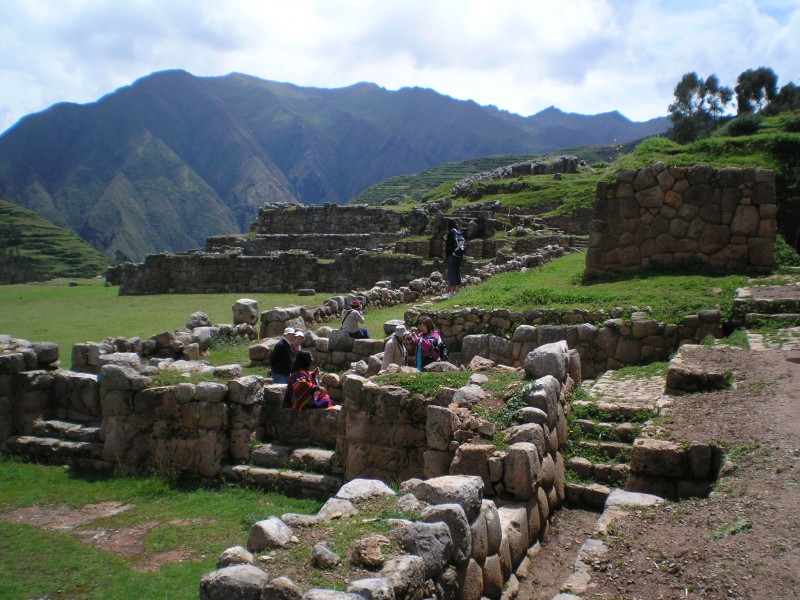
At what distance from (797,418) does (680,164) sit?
414 inches

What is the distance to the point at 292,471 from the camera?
347 inches

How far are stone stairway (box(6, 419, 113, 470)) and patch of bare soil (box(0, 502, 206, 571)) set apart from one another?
1327 mm

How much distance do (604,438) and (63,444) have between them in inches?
307

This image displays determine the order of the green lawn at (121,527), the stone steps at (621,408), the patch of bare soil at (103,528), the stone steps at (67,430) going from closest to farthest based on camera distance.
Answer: the green lawn at (121,527)
the patch of bare soil at (103,528)
the stone steps at (621,408)
the stone steps at (67,430)

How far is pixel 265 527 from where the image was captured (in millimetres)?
4809

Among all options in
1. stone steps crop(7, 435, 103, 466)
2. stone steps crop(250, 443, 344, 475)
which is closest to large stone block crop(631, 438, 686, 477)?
stone steps crop(250, 443, 344, 475)

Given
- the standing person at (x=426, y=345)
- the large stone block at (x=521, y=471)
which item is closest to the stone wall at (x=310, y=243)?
the standing person at (x=426, y=345)

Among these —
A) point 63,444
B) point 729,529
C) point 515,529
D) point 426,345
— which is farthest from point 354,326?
point 729,529

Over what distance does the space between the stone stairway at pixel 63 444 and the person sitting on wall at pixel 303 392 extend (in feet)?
9.01

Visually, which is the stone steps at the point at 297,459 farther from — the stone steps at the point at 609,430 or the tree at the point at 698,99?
the tree at the point at 698,99

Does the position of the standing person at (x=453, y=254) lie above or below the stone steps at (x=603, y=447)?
above

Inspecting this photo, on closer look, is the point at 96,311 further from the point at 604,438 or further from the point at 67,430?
the point at 604,438

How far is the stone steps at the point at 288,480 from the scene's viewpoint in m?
8.46

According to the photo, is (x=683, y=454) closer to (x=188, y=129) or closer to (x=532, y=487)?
(x=532, y=487)
